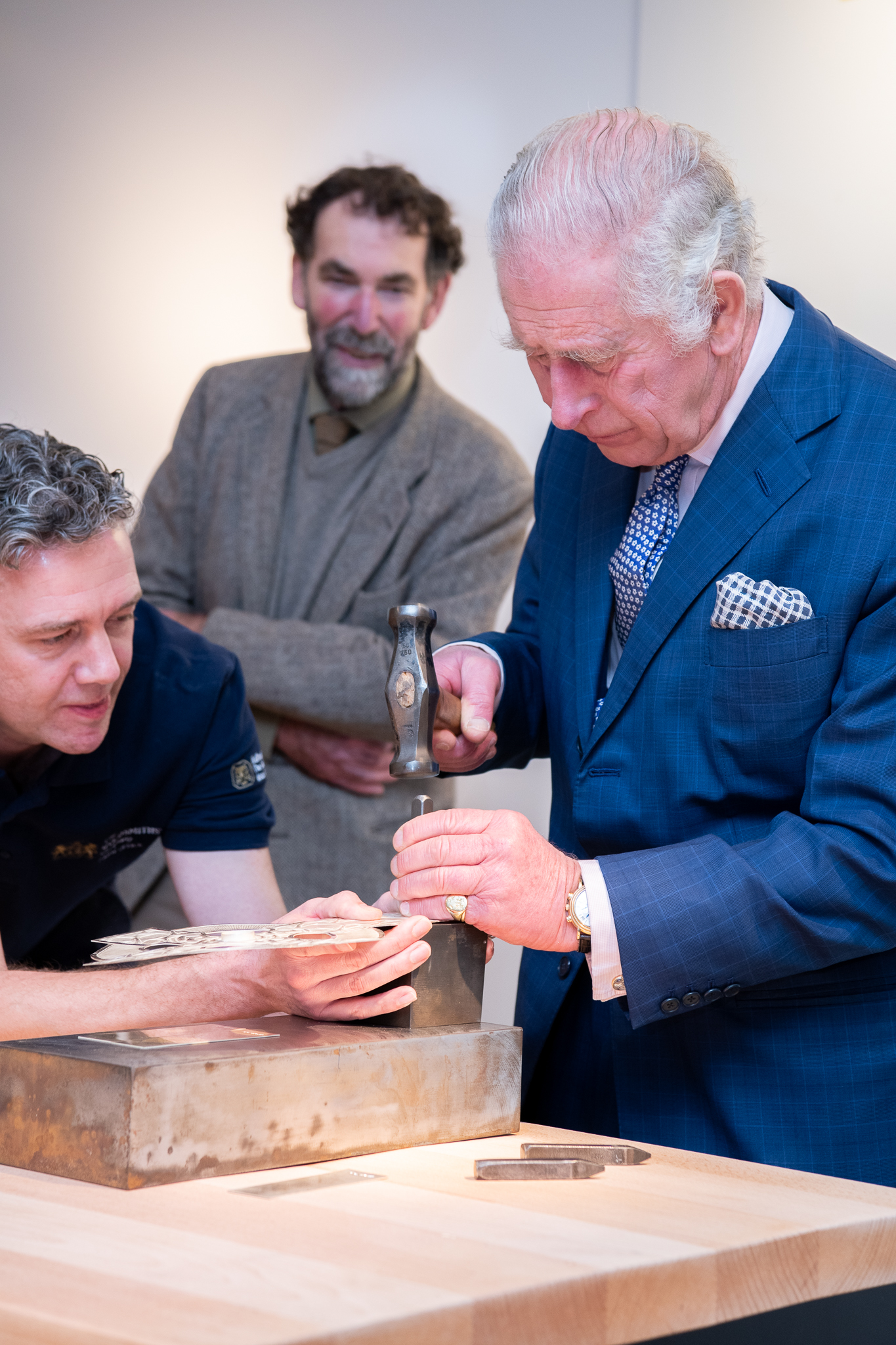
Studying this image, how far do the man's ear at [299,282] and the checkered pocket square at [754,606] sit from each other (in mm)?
2002

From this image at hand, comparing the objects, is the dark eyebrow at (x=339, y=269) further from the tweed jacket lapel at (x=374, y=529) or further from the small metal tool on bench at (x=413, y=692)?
the small metal tool on bench at (x=413, y=692)

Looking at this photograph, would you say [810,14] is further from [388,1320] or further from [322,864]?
[388,1320]

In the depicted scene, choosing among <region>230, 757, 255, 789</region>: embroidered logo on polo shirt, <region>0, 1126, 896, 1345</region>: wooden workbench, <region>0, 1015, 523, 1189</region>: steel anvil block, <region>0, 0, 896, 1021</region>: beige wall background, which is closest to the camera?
<region>0, 1126, 896, 1345</region>: wooden workbench

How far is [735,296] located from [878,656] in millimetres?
439

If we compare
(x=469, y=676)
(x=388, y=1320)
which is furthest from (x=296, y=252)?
(x=388, y=1320)

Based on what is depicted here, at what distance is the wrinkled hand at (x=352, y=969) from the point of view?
140 cm

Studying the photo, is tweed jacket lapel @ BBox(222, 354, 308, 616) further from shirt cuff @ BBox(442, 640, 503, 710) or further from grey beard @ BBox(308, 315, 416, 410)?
shirt cuff @ BBox(442, 640, 503, 710)

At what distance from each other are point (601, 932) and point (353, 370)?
2.01 meters

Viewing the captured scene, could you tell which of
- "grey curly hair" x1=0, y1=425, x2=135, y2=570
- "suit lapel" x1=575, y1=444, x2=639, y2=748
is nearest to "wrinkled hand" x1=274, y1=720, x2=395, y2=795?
"grey curly hair" x1=0, y1=425, x2=135, y2=570

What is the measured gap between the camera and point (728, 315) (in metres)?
1.59

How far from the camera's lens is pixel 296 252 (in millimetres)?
3359

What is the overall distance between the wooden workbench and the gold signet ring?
0.26 meters

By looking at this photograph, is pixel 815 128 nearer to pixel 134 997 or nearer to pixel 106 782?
pixel 106 782

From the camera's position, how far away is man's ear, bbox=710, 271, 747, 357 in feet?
5.16
